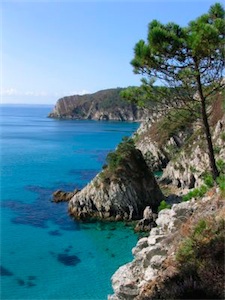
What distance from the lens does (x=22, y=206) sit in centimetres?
4400

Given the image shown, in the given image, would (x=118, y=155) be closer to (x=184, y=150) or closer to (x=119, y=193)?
(x=119, y=193)

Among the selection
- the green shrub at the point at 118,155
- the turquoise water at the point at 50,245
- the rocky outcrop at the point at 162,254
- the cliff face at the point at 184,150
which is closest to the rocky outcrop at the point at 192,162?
the cliff face at the point at 184,150

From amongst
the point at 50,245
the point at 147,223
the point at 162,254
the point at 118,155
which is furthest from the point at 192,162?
the point at 162,254

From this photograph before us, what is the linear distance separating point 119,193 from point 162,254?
29.6m

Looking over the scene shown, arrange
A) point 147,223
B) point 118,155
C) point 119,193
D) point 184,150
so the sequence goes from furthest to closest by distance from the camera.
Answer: point 184,150, point 118,155, point 119,193, point 147,223

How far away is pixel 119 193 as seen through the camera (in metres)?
41.0

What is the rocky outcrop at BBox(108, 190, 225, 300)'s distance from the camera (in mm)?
10141

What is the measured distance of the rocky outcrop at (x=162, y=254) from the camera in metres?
10.1

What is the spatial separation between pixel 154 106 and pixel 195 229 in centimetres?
832

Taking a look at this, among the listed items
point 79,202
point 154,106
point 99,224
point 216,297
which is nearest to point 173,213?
point 216,297

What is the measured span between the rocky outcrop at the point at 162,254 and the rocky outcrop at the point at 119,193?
26.6 m

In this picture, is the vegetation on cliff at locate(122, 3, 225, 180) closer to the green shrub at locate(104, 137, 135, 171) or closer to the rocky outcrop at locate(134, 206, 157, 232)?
the rocky outcrop at locate(134, 206, 157, 232)

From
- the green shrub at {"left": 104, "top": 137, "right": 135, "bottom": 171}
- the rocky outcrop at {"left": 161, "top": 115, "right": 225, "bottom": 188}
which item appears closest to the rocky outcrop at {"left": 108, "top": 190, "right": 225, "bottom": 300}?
the green shrub at {"left": 104, "top": 137, "right": 135, "bottom": 171}

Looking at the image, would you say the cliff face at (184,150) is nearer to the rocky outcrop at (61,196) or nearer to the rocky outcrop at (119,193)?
the rocky outcrop at (119,193)
